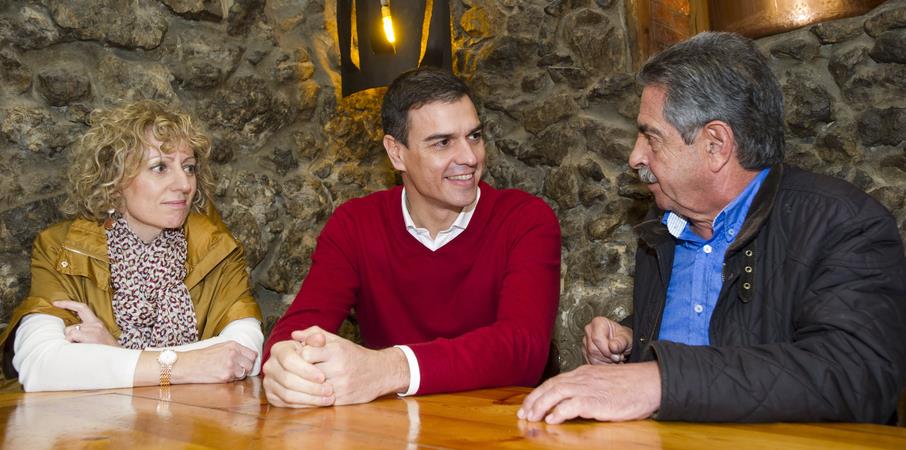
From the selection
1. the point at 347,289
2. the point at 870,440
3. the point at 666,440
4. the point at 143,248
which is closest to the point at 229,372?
the point at 347,289

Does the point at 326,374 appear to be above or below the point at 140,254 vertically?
below

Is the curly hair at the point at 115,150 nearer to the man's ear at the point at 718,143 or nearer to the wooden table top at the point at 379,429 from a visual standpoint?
the wooden table top at the point at 379,429

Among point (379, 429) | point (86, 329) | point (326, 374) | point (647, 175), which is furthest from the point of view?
point (86, 329)

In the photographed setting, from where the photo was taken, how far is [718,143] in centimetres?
174

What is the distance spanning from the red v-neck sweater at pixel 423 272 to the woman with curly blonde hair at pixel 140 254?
11.4 inches

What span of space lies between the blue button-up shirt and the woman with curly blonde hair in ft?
3.62

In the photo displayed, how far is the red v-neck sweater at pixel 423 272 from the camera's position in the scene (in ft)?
7.00

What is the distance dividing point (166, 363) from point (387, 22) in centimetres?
172

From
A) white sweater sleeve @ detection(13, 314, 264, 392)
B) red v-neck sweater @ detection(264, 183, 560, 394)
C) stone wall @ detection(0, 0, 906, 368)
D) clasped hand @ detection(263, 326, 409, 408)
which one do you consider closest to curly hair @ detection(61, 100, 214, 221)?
stone wall @ detection(0, 0, 906, 368)

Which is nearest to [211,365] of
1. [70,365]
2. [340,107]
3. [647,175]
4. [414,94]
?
[70,365]

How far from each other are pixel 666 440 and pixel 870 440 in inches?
11.3

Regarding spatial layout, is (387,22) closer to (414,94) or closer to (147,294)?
(414,94)

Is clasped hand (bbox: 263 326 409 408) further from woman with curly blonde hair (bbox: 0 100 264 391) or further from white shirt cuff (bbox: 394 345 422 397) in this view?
woman with curly blonde hair (bbox: 0 100 264 391)

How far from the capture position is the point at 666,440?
115 centimetres
